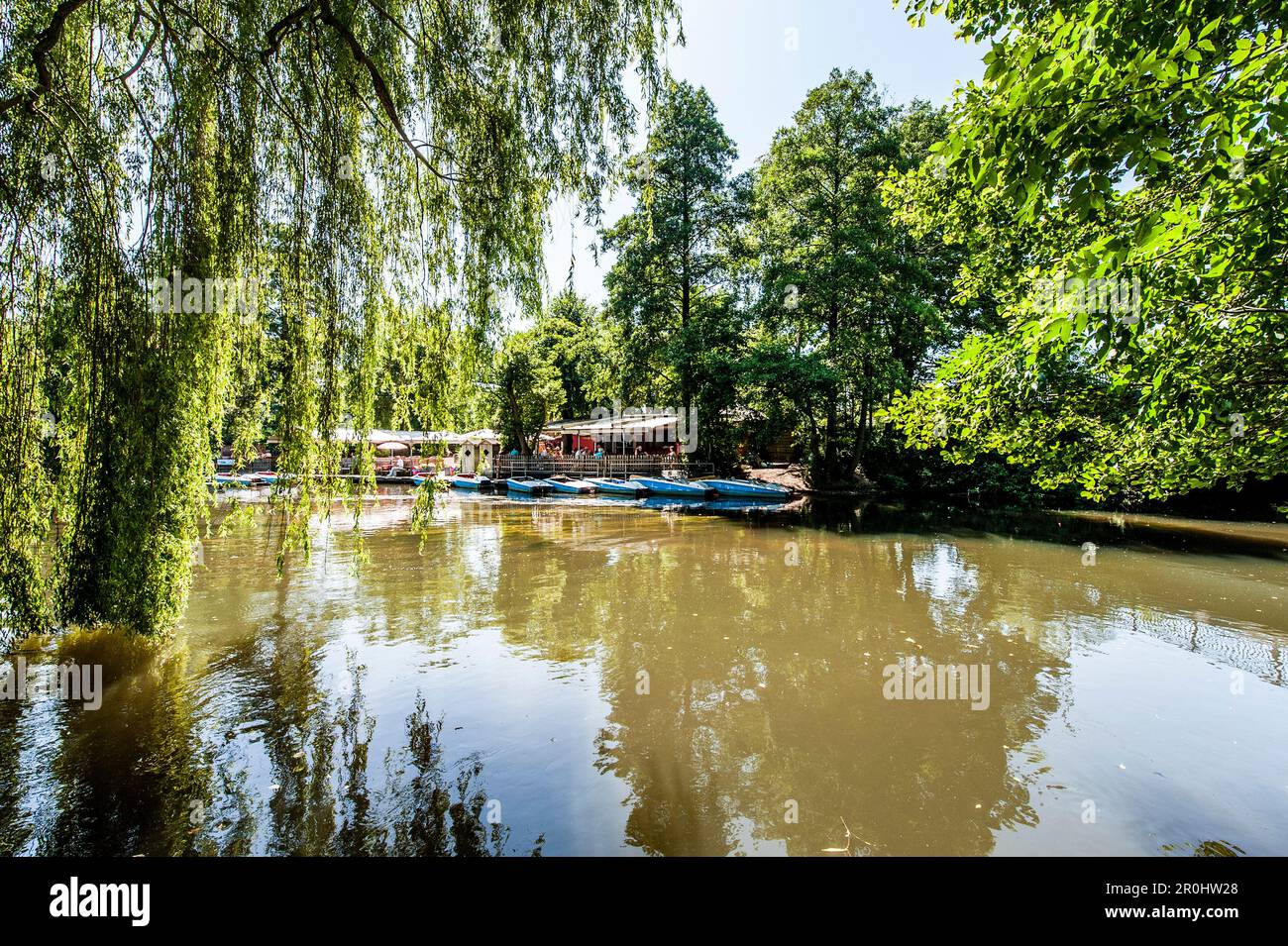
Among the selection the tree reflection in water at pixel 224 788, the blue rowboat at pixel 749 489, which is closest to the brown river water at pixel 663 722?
the tree reflection in water at pixel 224 788

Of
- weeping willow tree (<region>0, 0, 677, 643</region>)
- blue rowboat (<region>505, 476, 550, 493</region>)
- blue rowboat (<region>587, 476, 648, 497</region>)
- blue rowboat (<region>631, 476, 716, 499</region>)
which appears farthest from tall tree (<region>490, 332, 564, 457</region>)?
weeping willow tree (<region>0, 0, 677, 643</region>)

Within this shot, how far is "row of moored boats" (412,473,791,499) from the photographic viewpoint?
26.7 meters

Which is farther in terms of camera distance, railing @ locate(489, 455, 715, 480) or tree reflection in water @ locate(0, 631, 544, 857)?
railing @ locate(489, 455, 715, 480)

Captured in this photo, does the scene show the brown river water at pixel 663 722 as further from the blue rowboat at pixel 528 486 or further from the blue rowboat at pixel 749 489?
the blue rowboat at pixel 528 486

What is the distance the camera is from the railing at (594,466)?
31078 mm

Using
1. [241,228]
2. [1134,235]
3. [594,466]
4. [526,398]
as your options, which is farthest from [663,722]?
[526,398]

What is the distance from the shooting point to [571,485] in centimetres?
2800

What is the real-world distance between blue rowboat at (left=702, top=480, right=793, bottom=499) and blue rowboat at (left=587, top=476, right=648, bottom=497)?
3.25 metres

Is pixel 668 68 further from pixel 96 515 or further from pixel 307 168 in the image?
pixel 96 515

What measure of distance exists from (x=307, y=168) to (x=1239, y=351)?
30.2 feet

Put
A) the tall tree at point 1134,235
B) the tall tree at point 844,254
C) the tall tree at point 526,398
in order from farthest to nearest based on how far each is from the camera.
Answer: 1. the tall tree at point 526,398
2. the tall tree at point 844,254
3. the tall tree at point 1134,235

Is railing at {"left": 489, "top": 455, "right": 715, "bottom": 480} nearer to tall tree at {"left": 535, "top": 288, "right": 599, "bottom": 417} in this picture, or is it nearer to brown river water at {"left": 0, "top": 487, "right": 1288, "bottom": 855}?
tall tree at {"left": 535, "top": 288, "right": 599, "bottom": 417}
